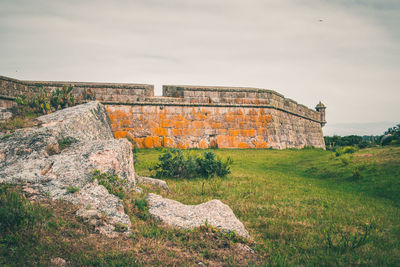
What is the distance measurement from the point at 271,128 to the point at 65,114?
10182 millimetres

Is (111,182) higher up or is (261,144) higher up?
(261,144)

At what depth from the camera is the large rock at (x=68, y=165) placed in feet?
13.0

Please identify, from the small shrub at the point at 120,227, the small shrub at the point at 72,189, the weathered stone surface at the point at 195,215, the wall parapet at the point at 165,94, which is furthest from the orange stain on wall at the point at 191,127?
the small shrub at the point at 120,227

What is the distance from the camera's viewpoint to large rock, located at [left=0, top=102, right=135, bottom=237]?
3.96 meters

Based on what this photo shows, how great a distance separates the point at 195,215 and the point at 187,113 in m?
9.88

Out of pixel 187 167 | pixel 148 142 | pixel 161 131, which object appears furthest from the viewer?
pixel 161 131

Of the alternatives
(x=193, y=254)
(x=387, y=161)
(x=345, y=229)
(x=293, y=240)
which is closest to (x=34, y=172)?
(x=193, y=254)

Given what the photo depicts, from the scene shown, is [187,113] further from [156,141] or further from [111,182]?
[111,182]

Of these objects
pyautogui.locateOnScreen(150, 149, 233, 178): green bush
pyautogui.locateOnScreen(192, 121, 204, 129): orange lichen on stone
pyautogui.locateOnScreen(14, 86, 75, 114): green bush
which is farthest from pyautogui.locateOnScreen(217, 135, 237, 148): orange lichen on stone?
pyautogui.locateOnScreen(14, 86, 75, 114): green bush

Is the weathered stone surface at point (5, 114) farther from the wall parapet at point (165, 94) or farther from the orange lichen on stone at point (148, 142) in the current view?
the orange lichen on stone at point (148, 142)

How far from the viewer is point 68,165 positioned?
4.72 meters

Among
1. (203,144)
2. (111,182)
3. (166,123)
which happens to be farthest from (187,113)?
(111,182)

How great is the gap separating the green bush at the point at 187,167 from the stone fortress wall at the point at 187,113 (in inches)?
210

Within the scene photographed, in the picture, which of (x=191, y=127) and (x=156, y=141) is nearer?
(x=156, y=141)
